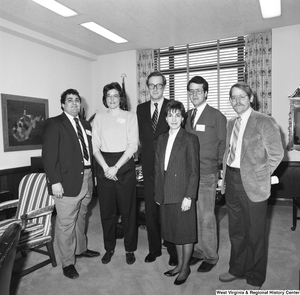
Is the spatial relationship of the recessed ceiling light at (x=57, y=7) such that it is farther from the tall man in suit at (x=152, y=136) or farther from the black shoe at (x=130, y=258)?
the black shoe at (x=130, y=258)

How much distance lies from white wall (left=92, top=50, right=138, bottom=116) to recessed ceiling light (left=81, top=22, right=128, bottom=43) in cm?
78

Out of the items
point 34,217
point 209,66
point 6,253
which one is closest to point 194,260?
point 34,217

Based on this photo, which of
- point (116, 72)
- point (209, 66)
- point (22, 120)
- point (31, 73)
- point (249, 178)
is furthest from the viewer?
point (116, 72)

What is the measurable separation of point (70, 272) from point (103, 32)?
4.27 m

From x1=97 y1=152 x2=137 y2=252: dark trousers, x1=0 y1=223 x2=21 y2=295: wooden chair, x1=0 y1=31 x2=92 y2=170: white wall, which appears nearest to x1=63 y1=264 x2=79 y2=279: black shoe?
x1=97 y1=152 x2=137 y2=252: dark trousers

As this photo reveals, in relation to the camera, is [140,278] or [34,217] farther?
[34,217]

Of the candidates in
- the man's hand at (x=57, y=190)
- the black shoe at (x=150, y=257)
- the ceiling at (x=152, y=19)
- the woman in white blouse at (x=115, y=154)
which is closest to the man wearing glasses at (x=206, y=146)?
the black shoe at (x=150, y=257)

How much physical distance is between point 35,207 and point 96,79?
455cm

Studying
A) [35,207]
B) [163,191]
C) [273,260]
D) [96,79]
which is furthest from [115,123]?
[96,79]

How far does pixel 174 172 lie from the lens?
2336 millimetres

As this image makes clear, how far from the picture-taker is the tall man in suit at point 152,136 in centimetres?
278

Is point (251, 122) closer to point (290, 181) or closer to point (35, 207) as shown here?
point (35, 207)

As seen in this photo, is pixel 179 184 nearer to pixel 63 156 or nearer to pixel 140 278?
pixel 140 278

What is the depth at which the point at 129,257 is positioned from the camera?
2.93 metres
